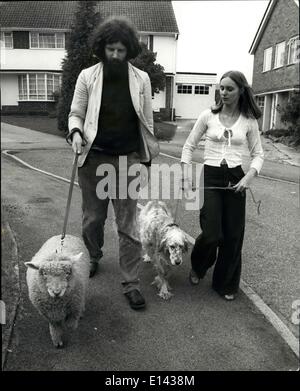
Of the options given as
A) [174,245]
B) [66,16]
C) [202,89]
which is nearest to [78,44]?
[66,16]

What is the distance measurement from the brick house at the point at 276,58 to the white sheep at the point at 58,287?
70.8 ft

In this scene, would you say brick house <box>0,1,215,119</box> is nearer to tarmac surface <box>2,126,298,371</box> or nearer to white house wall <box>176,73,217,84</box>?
white house wall <box>176,73,217,84</box>

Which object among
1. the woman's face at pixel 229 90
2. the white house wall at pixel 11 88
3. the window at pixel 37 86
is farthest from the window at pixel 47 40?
the woman's face at pixel 229 90

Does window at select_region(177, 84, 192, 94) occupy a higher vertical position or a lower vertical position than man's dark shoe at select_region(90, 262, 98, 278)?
higher

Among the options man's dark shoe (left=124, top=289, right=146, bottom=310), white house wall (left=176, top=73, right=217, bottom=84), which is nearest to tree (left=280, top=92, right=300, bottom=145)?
white house wall (left=176, top=73, right=217, bottom=84)

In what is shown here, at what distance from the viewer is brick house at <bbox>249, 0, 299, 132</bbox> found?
81.7 feet

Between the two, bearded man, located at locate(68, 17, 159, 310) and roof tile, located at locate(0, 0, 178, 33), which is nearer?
bearded man, located at locate(68, 17, 159, 310)

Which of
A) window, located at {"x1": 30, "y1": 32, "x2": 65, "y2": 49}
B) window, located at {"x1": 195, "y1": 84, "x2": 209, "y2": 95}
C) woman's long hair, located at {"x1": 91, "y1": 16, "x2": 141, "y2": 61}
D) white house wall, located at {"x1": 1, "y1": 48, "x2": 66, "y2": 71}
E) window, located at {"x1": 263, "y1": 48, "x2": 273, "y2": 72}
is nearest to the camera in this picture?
woman's long hair, located at {"x1": 91, "y1": 16, "x2": 141, "y2": 61}

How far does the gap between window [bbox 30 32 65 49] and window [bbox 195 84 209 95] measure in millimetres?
10464

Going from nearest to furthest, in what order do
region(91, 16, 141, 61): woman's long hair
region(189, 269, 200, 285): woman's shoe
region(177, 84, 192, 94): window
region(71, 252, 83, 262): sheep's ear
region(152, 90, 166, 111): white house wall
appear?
region(71, 252, 83, 262): sheep's ear
region(91, 16, 141, 61): woman's long hair
region(189, 269, 200, 285): woman's shoe
region(152, 90, 166, 111): white house wall
region(177, 84, 192, 94): window

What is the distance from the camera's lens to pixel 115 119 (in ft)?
13.6

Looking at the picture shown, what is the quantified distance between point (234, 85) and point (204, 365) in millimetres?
2473

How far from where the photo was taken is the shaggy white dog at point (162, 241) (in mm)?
4613

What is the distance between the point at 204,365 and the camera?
3.54 meters
